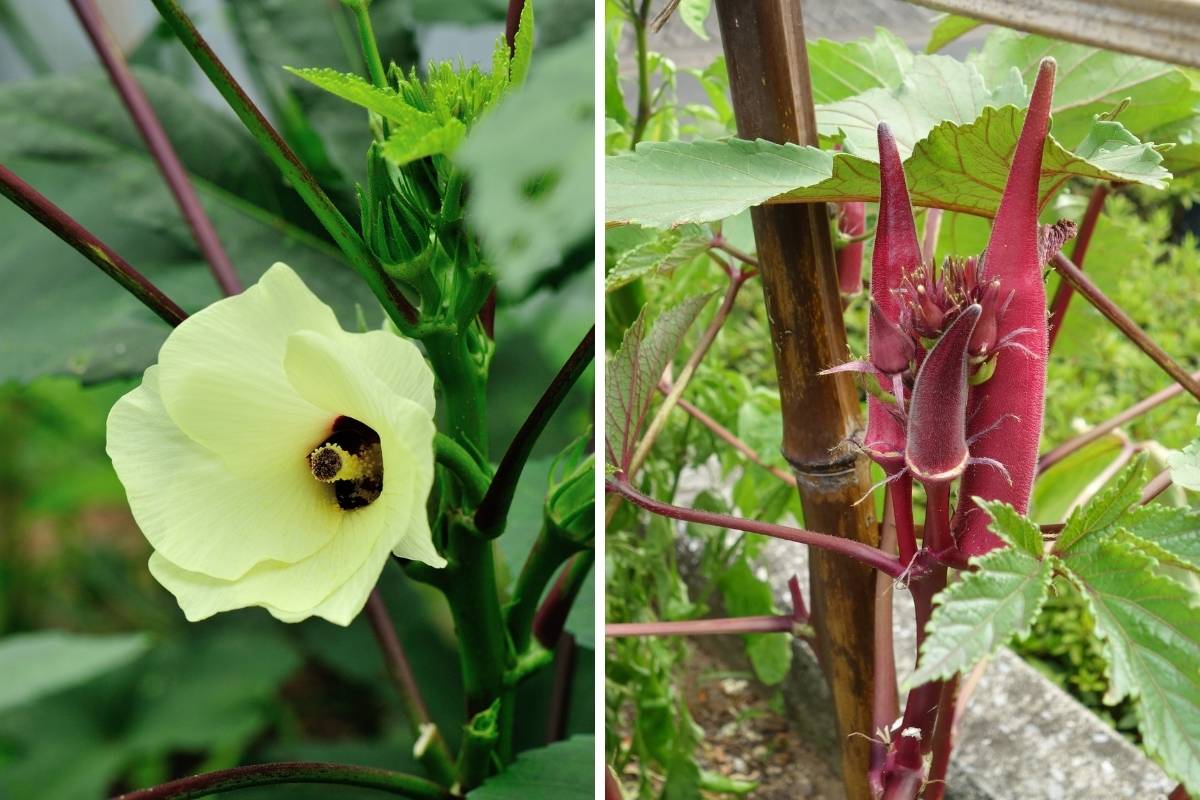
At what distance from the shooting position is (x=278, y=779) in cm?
27

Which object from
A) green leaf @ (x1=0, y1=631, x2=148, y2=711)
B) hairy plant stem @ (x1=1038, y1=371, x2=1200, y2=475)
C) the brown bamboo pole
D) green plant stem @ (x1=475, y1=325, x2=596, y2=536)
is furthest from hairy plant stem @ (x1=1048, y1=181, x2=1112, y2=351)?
green leaf @ (x1=0, y1=631, x2=148, y2=711)

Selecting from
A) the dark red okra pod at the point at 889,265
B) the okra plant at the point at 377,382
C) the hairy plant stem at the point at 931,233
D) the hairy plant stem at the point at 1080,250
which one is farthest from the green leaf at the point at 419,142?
the hairy plant stem at the point at 1080,250

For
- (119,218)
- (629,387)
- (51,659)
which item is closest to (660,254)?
(629,387)

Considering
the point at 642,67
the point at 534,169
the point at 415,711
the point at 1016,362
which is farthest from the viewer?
the point at 642,67

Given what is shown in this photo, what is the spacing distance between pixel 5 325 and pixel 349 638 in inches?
10.6

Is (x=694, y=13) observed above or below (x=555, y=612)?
above

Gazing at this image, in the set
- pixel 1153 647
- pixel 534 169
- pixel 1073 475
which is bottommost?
pixel 1073 475

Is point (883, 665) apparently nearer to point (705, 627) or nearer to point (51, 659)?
point (705, 627)

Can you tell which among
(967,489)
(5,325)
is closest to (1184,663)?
(967,489)

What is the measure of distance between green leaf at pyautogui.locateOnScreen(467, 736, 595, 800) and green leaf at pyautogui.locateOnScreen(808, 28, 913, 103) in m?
0.24

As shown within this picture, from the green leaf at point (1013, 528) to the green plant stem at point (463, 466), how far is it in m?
0.10

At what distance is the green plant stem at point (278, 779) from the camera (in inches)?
10.2

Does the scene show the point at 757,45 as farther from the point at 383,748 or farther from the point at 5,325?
the point at 383,748

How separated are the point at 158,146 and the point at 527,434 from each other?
0.19 m
